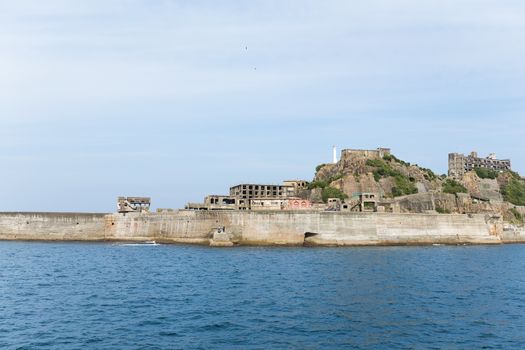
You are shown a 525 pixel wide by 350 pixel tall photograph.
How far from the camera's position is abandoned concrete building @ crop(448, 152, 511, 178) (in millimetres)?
178200

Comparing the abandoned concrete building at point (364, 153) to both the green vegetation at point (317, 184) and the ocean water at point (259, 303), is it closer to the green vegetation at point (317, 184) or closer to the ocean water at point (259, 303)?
the green vegetation at point (317, 184)

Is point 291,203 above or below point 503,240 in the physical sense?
above

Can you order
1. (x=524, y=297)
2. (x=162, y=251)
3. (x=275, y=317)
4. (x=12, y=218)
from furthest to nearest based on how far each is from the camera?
1. (x=12, y=218)
2. (x=162, y=251)
3. (x=524, y=297)
4. (x=275, y=317)

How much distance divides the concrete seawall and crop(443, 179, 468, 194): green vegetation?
28385mm

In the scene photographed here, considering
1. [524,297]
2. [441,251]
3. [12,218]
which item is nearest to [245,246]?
[441,251]

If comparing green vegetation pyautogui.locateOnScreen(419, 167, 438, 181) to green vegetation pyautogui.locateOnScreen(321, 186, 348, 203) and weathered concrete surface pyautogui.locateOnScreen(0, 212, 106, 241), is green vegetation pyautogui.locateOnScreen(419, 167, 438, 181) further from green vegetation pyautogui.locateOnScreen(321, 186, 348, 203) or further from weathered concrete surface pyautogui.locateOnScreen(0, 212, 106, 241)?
weathered concrete surface pyautogui.locateOnScreen(0, 212, 106, 241)

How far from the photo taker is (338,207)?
103 m

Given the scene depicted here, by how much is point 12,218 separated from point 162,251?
38212 millimetres

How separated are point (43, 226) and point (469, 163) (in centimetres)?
14152

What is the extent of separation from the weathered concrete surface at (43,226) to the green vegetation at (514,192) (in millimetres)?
111636

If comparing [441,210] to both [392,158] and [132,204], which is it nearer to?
[392,158]

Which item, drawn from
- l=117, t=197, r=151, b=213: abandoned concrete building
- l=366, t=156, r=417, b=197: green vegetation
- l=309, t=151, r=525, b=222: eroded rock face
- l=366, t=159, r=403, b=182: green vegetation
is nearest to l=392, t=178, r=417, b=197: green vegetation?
l=366, t=156, r=417, b=197: green vegetation

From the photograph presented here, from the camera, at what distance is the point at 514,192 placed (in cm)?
14825

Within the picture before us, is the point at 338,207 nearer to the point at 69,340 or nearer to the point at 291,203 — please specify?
the point at 291,203
